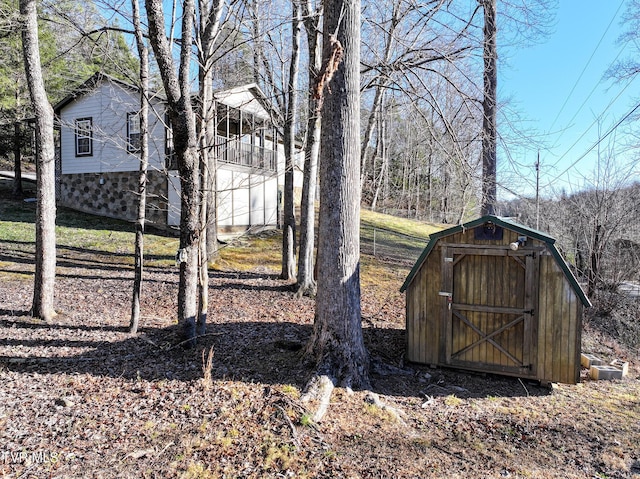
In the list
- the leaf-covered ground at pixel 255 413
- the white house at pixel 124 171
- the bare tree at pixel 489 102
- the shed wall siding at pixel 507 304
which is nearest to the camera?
the leaf-covered ground at pixel 255 413

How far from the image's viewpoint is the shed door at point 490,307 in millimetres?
5805

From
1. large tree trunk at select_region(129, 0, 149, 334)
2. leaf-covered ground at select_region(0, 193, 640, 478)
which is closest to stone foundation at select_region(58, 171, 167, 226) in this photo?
leaf-covered ground at select_region(0, 193, 640, 478)

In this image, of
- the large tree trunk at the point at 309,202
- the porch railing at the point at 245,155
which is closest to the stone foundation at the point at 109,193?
the porch railing at the point at 245,155

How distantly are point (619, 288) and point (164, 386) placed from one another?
10.9 meters

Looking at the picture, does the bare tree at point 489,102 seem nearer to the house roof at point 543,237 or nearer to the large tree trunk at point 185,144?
the house roof at point 543,237

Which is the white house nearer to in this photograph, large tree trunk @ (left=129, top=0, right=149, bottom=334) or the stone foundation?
the stone foundation

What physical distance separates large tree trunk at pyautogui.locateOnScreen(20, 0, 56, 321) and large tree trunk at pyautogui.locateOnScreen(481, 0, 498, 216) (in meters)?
7.19

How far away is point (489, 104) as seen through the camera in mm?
7461

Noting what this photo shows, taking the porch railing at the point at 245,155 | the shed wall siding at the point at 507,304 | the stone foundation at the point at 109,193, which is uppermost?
the porch railing at the point at 245,155

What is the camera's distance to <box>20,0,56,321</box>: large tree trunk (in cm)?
588

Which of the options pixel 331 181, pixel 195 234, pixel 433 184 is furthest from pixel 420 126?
pixel 433 184

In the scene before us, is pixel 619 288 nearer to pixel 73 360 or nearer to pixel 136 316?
pixel 136 316

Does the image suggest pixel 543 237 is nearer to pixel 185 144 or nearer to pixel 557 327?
pixel 557 327

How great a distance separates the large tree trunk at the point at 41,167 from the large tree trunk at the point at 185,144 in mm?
2312
